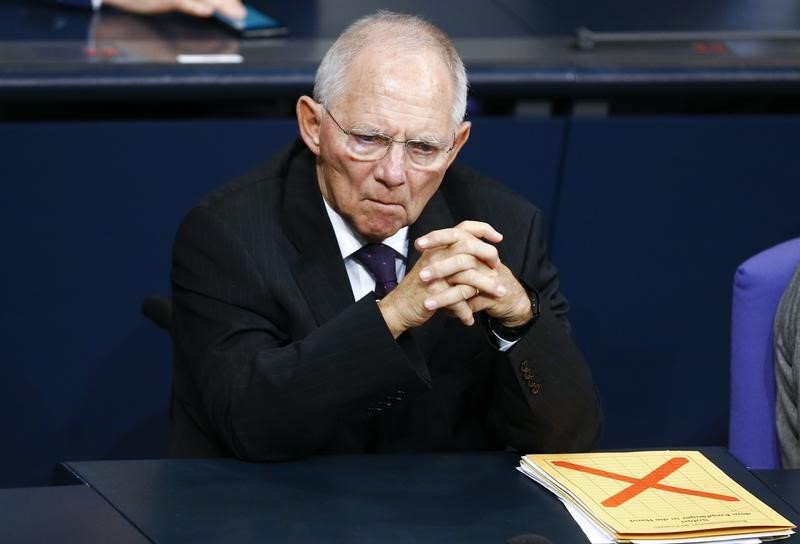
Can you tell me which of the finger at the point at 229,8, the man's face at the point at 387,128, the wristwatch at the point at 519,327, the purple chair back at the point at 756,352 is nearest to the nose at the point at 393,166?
the man's face at the point at 387,128

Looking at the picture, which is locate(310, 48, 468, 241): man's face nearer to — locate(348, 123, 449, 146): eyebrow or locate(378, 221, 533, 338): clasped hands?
locate(348, 123, 449, 146): eyebrow

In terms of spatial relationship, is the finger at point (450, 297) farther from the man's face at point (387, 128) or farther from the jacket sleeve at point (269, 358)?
the man's face at point (387, 128)

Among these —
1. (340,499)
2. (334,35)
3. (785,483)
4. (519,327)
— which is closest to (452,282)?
(519,327)

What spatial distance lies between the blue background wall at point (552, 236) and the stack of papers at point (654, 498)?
126 cm

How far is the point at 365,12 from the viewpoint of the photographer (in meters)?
3.33

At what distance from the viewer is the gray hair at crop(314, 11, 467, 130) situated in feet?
6.28

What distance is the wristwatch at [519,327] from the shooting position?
6.10 ft

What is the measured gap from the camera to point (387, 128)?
6.21ft

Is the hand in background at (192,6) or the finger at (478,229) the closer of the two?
the finger at (478,229)

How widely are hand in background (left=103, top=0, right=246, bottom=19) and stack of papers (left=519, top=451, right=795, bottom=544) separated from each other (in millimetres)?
1663

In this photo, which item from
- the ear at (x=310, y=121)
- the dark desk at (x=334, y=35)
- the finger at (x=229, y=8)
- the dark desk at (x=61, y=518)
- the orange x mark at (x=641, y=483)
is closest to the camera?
the dark desk at (x=61, y=518)

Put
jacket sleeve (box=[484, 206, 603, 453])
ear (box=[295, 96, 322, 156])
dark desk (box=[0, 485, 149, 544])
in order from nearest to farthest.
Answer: dark desk (box=[0, 485, 149, 544]) < jacket sleeve (box=[484, 206, 603, 453]) < ear (box=[295, 96, 322, 156])

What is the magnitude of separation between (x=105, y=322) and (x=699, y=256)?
1.30 m

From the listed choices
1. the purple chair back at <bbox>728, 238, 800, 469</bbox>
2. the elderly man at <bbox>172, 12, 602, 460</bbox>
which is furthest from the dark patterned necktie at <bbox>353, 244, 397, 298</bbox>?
the purple chair back at <bbox>728, 238, 800, 469</bbox>
